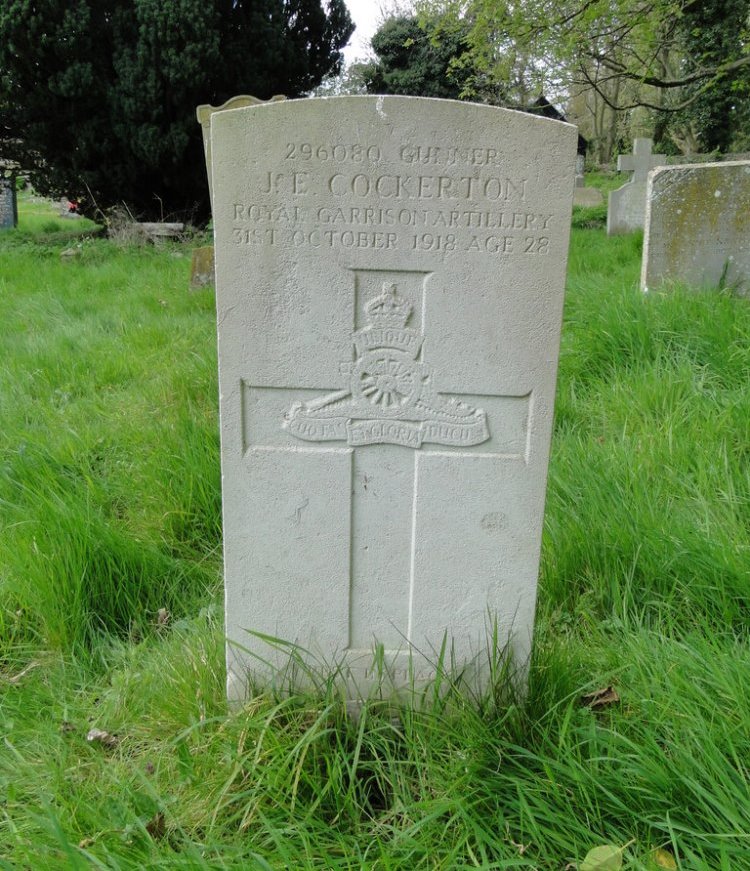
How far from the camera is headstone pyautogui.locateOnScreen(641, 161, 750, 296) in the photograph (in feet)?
15.2

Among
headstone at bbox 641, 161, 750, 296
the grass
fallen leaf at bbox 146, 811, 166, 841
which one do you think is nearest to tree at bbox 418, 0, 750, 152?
headstone at bbox 641, 161, 750, 296

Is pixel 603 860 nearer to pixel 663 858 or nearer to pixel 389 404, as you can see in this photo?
pixel 663 858

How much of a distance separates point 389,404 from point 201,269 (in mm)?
4945

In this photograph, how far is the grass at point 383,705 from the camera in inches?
59.3

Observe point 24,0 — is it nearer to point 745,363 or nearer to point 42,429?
point 42,429

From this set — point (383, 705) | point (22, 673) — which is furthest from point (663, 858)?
point (22, 673)

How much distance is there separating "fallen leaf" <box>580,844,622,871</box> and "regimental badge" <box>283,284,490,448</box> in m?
0.89

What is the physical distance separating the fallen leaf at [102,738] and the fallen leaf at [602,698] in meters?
1.19

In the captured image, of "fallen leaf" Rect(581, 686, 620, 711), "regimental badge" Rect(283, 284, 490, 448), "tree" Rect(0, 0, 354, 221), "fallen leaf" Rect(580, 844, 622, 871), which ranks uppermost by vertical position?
"tree" Rect(0, 0, 354, 221)

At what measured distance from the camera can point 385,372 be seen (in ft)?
→ 5.69

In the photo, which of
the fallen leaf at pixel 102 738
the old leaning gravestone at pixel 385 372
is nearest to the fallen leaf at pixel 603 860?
the old leaning gravestone at pixel 385 372

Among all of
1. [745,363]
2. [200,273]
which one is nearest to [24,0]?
[200,273]

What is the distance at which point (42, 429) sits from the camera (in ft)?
10.9

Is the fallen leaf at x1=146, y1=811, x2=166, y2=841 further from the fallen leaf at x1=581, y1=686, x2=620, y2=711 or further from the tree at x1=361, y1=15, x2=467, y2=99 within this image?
the tree at x1=361, y1=15, x2=467, y2=99
